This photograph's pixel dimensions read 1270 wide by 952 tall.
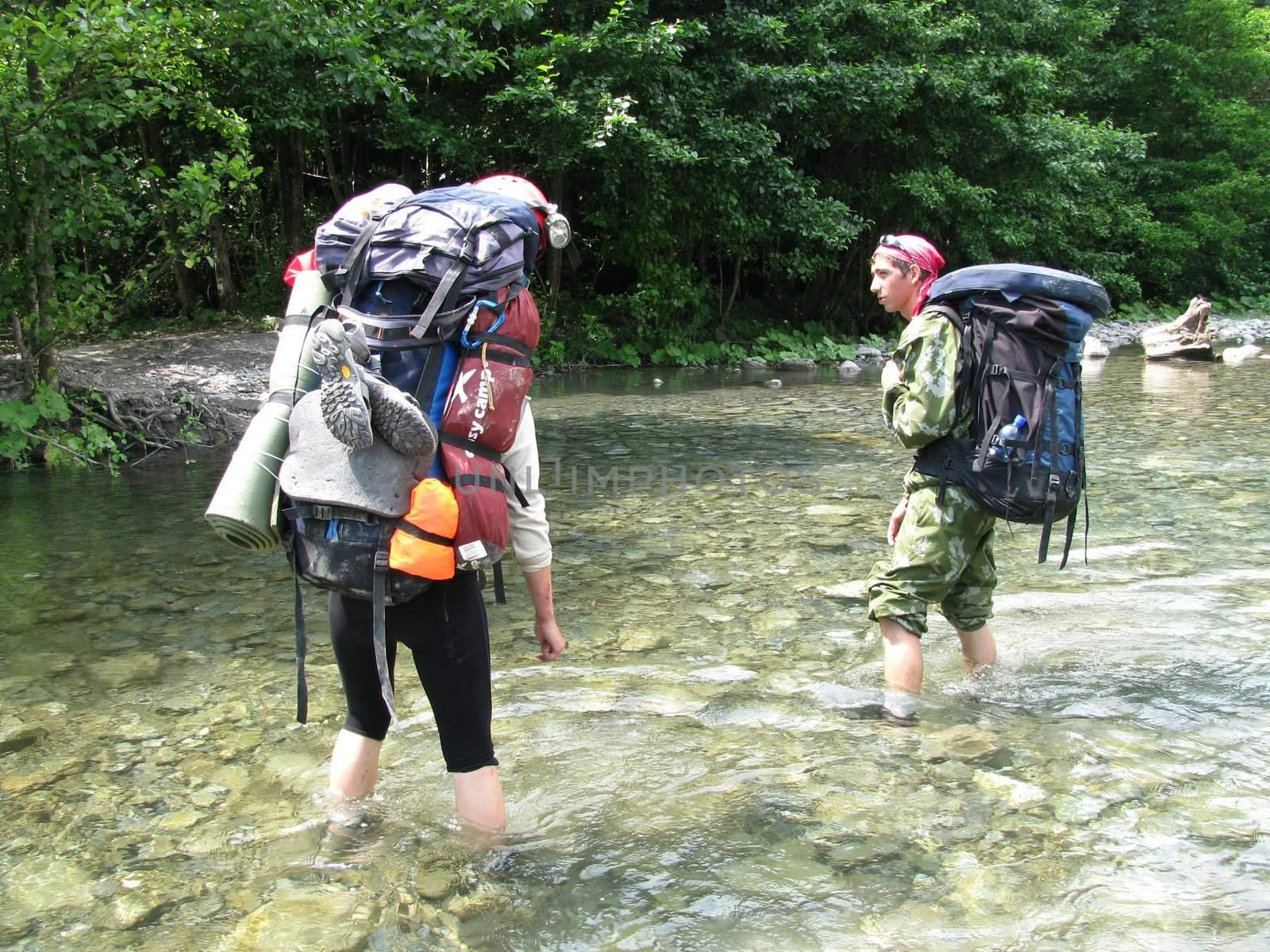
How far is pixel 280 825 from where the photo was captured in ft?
11.0

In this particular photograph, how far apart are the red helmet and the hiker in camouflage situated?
155 cm

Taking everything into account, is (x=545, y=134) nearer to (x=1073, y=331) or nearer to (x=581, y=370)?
(x=581, y=370)

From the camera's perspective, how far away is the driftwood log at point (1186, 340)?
63.4 feet

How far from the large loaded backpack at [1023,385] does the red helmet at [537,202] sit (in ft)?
5.44

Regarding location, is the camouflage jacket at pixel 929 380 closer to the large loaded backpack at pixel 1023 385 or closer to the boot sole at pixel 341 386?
the large loaded backpack at pixel 1023 385

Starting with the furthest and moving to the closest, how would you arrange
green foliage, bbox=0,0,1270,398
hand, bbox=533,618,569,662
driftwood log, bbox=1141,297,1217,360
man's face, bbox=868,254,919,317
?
driftwood log, bbox=1141,297,1217,360, green foliage, bbox=0,0,1270,398, man's face, bbox=868,254,919,317, hand, bbox=533,618,569,662

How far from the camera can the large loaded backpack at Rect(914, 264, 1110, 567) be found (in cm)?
367

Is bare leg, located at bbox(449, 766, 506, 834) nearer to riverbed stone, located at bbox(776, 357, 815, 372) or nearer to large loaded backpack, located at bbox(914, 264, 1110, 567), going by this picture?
large loaded backpack, located at bbox(914, 264, 1110, 567)

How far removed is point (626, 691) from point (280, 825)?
1.61 meters

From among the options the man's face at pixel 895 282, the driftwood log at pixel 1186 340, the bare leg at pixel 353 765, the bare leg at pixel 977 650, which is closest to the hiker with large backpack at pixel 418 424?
the bare leg at pixel 353 765

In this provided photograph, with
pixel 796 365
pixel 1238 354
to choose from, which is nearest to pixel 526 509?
pixel 796 365

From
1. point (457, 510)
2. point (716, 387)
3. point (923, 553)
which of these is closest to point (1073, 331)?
point (923, 553)

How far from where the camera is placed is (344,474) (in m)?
2.53

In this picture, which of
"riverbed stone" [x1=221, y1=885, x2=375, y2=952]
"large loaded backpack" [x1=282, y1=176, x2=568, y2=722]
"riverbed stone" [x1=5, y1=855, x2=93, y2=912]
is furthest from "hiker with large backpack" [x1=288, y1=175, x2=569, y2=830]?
"riverbed stone" [x1=5, y1=855, x2=93, y2=912]
